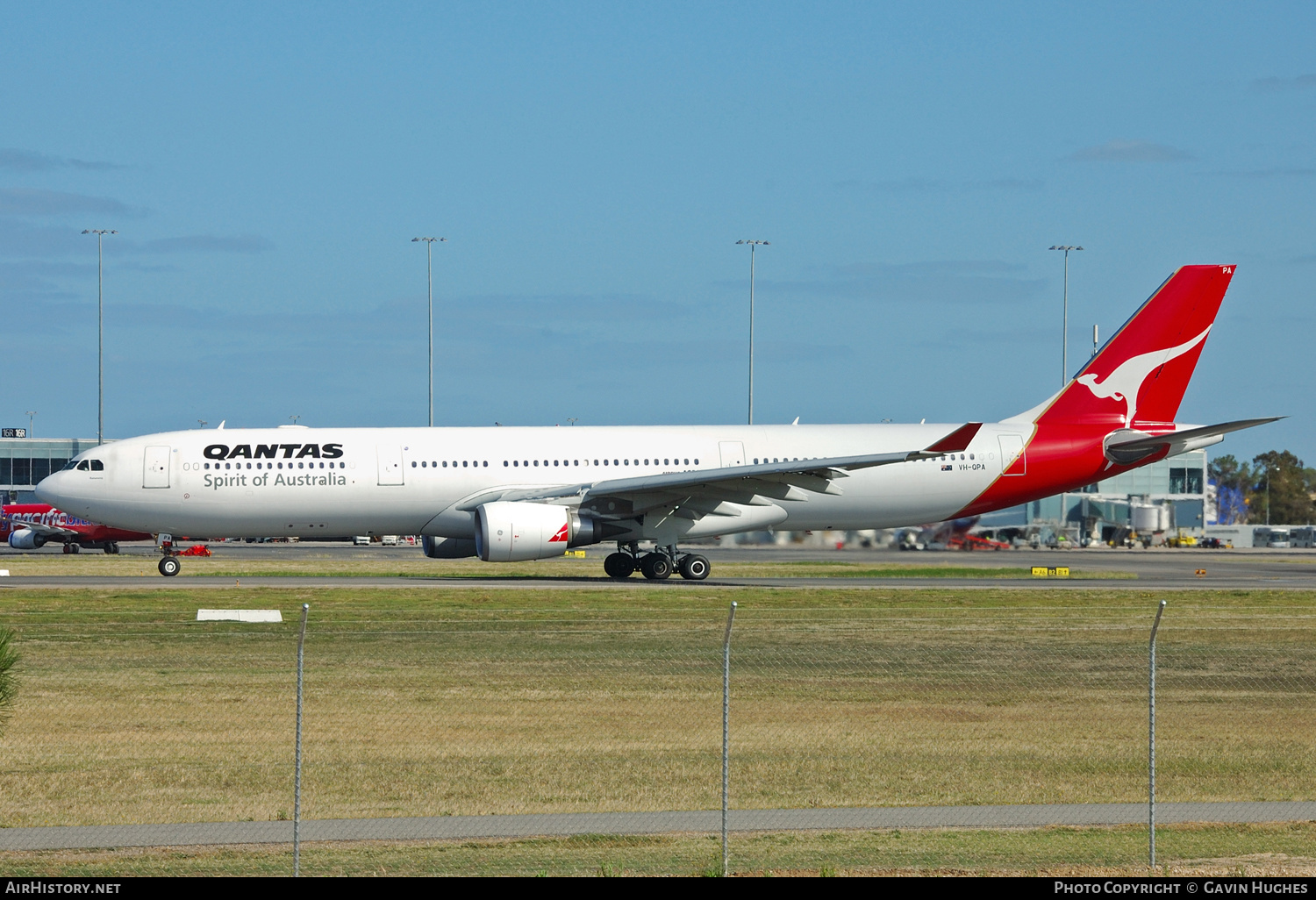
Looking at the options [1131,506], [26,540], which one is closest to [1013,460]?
[26,540]

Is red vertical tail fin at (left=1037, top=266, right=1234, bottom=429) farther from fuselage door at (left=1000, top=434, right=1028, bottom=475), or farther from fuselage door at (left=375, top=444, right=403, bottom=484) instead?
fuselage door at (left=375, top=444, right=403, bottom=484)

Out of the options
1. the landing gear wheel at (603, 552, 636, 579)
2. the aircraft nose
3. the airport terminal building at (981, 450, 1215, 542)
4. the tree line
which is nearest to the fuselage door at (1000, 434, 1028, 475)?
the landing gear wheel at (603, 552, 636, 579)

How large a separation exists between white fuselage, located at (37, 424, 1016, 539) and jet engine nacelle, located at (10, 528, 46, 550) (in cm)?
2858

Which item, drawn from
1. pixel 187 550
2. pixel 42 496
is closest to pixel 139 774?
pixel 42 496

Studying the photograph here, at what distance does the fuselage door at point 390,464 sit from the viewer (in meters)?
37.2

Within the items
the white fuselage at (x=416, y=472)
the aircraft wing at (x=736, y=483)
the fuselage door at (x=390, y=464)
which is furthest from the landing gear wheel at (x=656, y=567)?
the fuselage door at (x=390, y=464)

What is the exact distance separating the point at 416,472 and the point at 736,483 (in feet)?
26.2

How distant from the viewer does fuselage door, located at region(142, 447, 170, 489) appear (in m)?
37.2

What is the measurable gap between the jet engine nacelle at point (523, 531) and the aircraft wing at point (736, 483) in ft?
3.68

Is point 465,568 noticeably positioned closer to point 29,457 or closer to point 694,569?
point 694,569

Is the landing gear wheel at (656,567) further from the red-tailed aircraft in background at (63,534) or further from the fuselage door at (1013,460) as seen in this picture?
the red-tailed aircraft in background at (63,534)

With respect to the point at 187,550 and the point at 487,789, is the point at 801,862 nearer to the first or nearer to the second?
the point at 487,789

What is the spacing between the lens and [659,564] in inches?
1464

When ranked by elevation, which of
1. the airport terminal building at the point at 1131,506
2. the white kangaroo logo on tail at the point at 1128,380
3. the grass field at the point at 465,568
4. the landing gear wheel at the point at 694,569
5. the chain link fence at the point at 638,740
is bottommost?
the chain link fence at the point at 638,740
